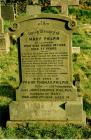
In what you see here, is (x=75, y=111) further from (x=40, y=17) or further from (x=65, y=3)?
(x=65, y=3)

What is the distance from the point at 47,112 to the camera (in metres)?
7.38

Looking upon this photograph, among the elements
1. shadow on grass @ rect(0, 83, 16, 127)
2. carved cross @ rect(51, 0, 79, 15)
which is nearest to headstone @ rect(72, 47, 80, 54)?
carved cross @ rect(51, 0, 79, 15)

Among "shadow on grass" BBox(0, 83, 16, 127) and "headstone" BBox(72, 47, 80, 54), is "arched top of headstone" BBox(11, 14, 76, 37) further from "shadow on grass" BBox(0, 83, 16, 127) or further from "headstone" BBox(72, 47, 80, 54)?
"headstone" BBox(72, 47, 80, 54)

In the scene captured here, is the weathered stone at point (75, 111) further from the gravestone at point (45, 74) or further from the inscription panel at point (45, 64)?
the inscription panel at point (45, 64)

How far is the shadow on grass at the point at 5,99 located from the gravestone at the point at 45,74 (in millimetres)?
325

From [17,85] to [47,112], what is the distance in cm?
238

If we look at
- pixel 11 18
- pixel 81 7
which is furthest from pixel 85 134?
pixel 81 7

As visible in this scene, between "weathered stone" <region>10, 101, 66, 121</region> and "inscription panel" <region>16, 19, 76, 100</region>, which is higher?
"inscription panel" <region>16, 19, 76, 100</region>

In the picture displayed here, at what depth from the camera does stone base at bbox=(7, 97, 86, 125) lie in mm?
7301

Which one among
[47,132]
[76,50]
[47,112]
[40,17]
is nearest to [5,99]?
[47,112]

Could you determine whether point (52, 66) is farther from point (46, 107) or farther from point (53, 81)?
point (46, 107)

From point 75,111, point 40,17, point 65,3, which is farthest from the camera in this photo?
point 65,3

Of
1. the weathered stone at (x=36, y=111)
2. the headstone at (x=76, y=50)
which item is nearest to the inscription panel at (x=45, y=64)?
the weathered stone at (x=36, y=111)

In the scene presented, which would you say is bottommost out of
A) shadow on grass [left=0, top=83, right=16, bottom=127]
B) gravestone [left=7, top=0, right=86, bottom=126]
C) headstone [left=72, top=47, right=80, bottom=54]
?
shadow on grass [left=0, top=83, right=16, bottom=127]
